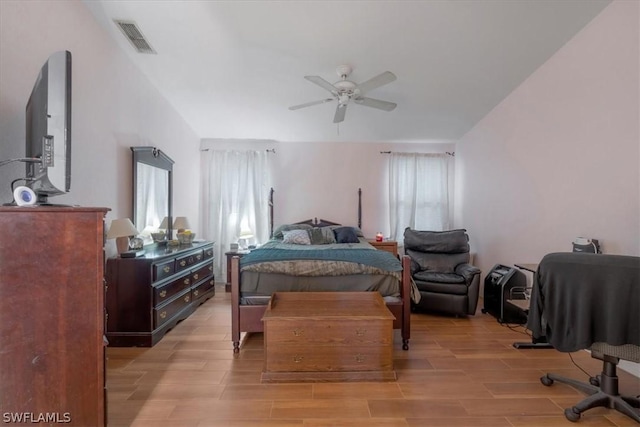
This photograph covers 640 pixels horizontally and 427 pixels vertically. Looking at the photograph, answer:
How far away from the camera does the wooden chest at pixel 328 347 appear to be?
2094 millimetres

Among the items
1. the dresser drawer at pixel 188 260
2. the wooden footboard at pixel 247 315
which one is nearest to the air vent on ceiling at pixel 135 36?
the dresser drawer at pixel 188 260

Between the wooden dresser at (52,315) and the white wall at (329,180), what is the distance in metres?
3.54

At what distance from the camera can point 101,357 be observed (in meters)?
1.43

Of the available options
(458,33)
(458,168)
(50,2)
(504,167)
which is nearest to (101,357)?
(50,2)

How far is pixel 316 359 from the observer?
211 centimetres

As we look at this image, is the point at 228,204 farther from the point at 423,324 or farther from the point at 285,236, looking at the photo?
the point at 423,324

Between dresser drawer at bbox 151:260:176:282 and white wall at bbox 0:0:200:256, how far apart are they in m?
0.72

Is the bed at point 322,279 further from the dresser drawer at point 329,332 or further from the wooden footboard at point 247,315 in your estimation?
the dresser drawer at point 329,332

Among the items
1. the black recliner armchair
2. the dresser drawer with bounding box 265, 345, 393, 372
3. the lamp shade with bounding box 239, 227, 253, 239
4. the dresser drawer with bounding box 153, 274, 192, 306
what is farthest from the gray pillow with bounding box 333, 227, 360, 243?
the dresser drawer with bounding box 265, 345, 393, 372

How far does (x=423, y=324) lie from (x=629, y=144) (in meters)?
2.34

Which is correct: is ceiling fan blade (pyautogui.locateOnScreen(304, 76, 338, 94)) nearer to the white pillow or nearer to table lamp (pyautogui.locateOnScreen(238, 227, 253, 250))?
the white pillow

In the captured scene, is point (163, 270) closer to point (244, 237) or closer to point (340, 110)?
point (244, 237)

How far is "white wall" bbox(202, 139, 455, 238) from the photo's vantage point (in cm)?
492

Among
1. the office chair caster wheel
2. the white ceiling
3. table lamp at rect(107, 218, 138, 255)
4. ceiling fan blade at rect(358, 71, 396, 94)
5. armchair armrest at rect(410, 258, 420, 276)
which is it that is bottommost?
the office chair caster wheel
